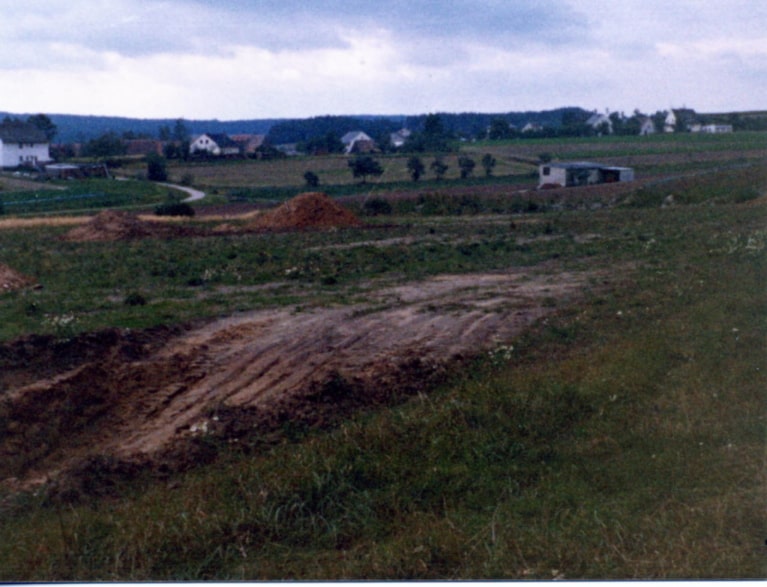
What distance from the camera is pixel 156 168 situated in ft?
76.8

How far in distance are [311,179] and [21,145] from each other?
17.1 metres

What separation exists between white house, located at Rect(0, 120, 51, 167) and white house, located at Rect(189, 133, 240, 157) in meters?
4.60

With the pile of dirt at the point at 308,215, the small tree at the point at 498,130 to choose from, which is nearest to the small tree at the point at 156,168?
the pile of dirt at the point at 308,215

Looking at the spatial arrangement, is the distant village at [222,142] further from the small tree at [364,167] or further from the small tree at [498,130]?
the small tree at [364,167]

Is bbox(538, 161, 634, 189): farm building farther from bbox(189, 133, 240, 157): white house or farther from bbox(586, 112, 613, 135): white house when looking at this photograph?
bbox(189, 133, 240, 157): white house

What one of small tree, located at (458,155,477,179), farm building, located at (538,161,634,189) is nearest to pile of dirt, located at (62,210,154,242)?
small tree, located at (458,155,477,179)

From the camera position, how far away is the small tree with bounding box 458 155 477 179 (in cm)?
4076

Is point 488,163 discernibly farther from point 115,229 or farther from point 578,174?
point 115,229

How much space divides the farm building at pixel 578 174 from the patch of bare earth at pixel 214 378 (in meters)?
35.6

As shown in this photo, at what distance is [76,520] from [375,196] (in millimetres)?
34024

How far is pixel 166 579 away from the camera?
18.2 ft

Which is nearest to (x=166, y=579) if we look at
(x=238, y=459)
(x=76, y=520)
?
(x=76, y=520)

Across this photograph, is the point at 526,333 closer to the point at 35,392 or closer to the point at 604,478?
the point at 604,478

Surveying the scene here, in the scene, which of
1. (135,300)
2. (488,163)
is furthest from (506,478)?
(488,163)
